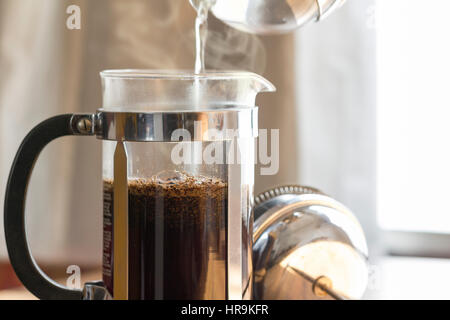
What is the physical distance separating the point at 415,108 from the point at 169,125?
889 mm

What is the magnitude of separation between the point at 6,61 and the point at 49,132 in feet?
1.54

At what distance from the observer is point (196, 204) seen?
0.54 meters

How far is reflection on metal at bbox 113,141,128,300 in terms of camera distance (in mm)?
549

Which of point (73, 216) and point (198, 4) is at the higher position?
point (198, 4)

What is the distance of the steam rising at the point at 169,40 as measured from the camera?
41.8 inches

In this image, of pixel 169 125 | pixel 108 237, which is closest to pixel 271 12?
pixel 169 125

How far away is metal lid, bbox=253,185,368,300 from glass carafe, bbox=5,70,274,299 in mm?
108

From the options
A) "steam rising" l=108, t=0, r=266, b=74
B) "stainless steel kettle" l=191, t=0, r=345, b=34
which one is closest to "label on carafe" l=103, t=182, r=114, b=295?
"stainless steel kettle" l=191, t=0, r=345, b=34

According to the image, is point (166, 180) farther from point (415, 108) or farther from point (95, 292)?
point (415, 108)

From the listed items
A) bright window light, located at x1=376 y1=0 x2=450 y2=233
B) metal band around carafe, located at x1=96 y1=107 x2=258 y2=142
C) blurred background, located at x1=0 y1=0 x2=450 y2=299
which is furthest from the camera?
bright window light, located at x1=376 y1=0 x2=450 y2=233

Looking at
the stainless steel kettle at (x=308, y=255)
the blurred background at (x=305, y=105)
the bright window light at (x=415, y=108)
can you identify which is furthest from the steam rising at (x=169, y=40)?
the stainless steel kettle at (x=308, y=255)

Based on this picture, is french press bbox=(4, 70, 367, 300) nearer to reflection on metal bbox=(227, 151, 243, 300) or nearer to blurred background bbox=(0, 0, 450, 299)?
reflection on metal bbox=(227, 151, 243, 300)
